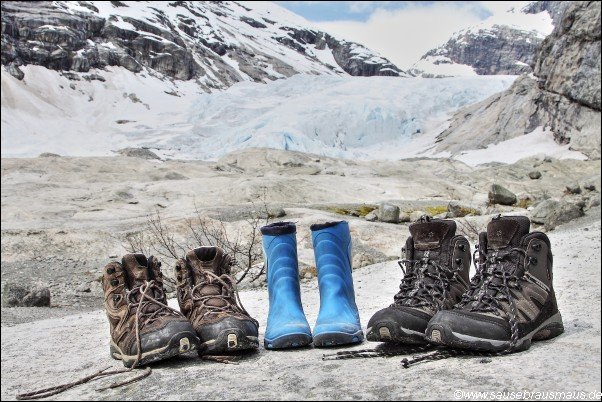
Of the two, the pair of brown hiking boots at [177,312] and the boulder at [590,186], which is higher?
the boulder at [590,186]

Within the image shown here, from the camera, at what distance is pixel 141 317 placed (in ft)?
7.74

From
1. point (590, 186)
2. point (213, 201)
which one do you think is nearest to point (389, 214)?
point (213, 201)

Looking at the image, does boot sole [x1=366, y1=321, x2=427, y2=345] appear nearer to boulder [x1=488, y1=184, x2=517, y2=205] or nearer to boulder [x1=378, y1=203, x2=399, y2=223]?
boulder [x1=378, y1=203, x2=399, y2=223]

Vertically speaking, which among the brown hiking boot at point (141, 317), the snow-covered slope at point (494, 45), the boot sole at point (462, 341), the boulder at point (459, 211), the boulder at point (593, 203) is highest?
the snow-covered slope at point (494, 45)

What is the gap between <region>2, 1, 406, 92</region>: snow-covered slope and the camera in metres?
60.2

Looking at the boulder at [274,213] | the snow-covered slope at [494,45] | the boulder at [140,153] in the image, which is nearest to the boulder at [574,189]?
the boulder at [274,213]

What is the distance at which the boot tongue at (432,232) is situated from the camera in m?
2.51

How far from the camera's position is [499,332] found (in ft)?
6.89

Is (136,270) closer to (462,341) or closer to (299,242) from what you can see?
(462,341)

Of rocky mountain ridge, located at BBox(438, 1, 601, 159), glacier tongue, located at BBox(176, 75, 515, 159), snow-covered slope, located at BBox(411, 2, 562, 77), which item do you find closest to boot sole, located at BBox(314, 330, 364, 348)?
rocky mountain ridge, located at BBox(438, 1, 601, 159)

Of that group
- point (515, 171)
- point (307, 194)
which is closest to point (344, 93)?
point (515, 171)

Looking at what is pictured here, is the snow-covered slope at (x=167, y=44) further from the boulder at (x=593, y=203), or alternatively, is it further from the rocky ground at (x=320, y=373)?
the rocky ground at (x=320, y=373)

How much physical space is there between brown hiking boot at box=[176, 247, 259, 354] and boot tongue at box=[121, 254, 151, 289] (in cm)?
14

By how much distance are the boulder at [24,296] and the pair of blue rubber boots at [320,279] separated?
520 centimetres
